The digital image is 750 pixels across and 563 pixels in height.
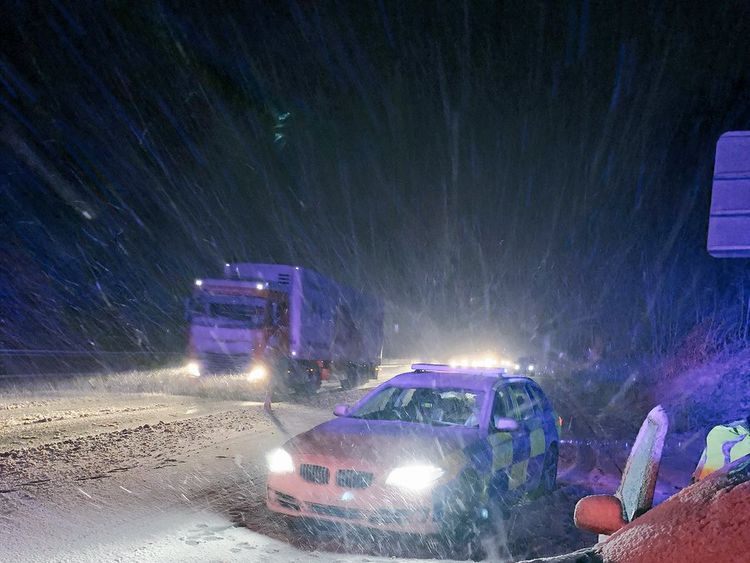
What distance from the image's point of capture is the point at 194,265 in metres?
60.1

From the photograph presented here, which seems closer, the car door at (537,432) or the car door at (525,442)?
the car door at (525,442)

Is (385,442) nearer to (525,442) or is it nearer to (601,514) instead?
(525,442)

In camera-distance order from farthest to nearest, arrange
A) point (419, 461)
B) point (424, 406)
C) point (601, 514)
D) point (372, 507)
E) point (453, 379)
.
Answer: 1. point (424, 406)
2. point (453, 379)
3. point (419, 461)
4. point (372, 507)
5. point (601, 514)

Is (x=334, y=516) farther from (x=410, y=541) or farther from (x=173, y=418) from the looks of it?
(x=173, y=418)

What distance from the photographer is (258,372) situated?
69.9 ft

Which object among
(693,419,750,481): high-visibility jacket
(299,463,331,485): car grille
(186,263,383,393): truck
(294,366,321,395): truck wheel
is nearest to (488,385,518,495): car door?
(299,463,331,485): car grille

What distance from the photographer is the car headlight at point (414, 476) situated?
611 centimetres

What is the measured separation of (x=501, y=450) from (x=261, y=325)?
1493 centimetres

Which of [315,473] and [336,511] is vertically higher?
[315,473]

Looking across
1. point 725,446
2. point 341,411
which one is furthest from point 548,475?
point 725,446

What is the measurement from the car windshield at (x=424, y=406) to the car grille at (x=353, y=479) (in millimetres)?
1605

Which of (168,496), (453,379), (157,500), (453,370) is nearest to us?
(157,500)

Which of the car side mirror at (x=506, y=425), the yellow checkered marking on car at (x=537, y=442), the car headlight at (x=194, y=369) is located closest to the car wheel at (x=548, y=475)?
the yellow checkered marking on car at (x=537, y=442)

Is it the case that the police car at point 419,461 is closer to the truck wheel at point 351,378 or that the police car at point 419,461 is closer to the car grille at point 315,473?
the car grille at point 315,473
